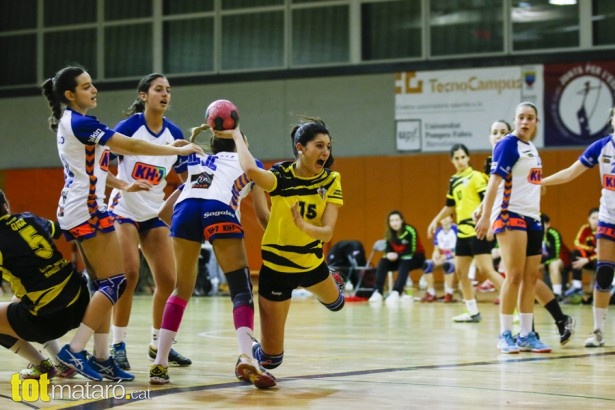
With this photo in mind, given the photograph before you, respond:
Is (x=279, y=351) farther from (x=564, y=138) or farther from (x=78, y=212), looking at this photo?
(x=564, y=138)

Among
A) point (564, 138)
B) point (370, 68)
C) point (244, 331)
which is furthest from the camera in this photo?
point (370, 68)

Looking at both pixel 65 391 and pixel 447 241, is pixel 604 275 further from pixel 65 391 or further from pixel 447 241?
pixel 447 241

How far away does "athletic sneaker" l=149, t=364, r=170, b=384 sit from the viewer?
5066 millimetres

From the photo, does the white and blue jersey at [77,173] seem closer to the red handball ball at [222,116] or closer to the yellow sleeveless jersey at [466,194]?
the red handball ball at [222,116]

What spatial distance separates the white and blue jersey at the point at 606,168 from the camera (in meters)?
7.35

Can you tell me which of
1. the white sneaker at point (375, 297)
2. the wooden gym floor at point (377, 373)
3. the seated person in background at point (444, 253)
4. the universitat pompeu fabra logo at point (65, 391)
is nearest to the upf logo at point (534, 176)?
the wooden gym floor at point (377, 373)

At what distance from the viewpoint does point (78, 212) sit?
5.26 m

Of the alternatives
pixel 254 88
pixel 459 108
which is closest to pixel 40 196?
pixel 254 88

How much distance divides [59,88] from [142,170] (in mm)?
872

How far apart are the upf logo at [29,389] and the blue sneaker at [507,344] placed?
3385 mm

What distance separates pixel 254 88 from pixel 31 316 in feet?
51.6

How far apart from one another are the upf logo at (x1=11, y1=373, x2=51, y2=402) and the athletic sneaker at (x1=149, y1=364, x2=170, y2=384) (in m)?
0.54

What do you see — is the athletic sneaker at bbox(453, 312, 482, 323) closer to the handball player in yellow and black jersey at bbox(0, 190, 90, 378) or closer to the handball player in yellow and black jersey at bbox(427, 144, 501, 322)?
the handball player in yellow and black jersey at bbox(427, 144, 501, 322)

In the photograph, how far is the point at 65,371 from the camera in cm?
523
